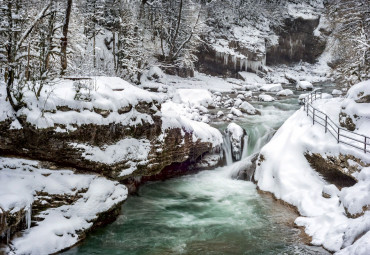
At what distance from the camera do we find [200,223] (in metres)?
9.45

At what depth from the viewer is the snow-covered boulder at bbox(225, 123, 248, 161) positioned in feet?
50.6

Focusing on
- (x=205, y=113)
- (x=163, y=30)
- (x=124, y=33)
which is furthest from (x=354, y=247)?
(x=163, y=30)

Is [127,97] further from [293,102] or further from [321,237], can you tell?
[293,102]

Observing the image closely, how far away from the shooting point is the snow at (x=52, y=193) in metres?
6.86

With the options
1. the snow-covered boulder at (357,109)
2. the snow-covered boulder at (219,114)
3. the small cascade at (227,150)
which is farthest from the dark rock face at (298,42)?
the snow-covered boulder at (357,109)

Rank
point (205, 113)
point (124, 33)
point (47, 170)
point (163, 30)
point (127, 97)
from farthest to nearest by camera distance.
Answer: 1. point (163, 30)
2. point (124, 33)
3. point (205, 113)
4. point (127, 97)
5. point (47, 170)

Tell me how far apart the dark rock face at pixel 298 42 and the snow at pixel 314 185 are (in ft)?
112

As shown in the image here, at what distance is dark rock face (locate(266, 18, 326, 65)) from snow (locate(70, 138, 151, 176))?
128 ft

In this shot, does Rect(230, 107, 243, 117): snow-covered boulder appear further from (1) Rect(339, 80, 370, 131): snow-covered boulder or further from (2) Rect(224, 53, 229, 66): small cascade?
(2) Rect(224, 53, 229, 66): small cascade

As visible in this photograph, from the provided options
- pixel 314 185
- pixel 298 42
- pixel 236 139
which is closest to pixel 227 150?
pixel 236 139

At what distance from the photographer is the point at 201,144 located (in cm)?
1397

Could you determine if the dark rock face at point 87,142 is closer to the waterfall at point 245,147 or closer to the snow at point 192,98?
the waterfall at point 245,147

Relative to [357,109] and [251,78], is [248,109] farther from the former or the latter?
[251,78]

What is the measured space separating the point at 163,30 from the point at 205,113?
1540 centimetres
